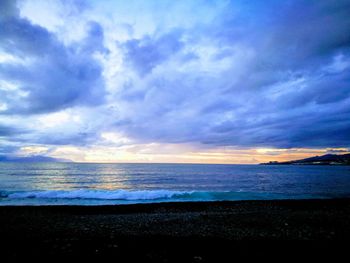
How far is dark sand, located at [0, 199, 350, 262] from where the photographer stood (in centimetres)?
774

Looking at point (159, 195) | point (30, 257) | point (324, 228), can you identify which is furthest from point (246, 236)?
point (159, 195)

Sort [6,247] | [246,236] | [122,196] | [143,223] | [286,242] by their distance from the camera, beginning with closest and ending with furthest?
[6,247], [286,242], [246,236], [143,223], [122,196]

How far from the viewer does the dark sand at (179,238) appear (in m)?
7.74

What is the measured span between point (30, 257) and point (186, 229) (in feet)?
22.9

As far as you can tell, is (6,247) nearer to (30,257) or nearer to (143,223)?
(30,257)

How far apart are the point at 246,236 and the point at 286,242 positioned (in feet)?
5.59

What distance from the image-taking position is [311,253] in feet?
26.1

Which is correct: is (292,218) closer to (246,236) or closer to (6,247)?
(246,236)

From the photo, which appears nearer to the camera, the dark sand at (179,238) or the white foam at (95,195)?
the dark sand at (179,238)

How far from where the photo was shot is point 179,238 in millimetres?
9766

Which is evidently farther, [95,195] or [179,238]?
[95,195]

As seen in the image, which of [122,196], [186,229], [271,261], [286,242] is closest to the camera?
[271,261]

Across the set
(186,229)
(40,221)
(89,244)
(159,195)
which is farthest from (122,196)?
(89,244)

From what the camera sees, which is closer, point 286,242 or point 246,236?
point 286,242
